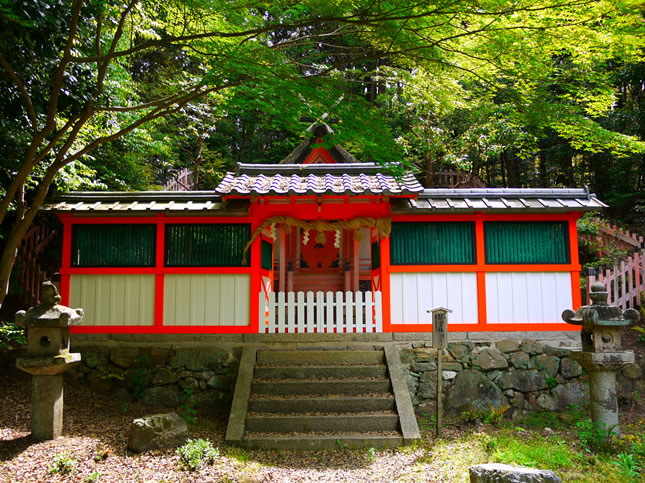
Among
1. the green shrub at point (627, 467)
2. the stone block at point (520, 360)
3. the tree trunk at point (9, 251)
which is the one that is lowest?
the green shrub at point (627, 467)

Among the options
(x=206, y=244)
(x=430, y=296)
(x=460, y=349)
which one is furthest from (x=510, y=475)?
(x=206, y=244)

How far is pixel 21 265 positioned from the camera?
1025cm

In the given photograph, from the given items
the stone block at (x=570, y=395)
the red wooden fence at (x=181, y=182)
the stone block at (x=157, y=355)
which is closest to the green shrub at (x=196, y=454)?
the stone block at (x=157, y=355)

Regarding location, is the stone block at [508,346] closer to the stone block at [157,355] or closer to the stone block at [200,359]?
the stone block at [200,359]

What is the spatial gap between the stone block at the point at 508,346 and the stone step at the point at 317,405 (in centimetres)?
254

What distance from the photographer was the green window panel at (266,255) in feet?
29.2

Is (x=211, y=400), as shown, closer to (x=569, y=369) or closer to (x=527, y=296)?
(x=527, y=296)

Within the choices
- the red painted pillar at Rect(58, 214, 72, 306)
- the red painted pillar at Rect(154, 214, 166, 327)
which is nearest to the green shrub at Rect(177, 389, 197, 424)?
the red painted pillar at Rect(154, 214, 166, 327)

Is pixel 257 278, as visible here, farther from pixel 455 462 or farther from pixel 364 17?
pixel 364 17

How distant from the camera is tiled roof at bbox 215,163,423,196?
304 inches

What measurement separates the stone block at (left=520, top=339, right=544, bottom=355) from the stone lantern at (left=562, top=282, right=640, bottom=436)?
168 cm

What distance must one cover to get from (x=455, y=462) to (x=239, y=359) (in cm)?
394

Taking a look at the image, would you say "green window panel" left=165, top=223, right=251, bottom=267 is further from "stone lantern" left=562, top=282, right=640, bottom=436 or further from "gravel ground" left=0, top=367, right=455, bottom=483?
"stone lantern" left=562, top=282, right=640, bottom=436

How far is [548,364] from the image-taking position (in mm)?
8047
